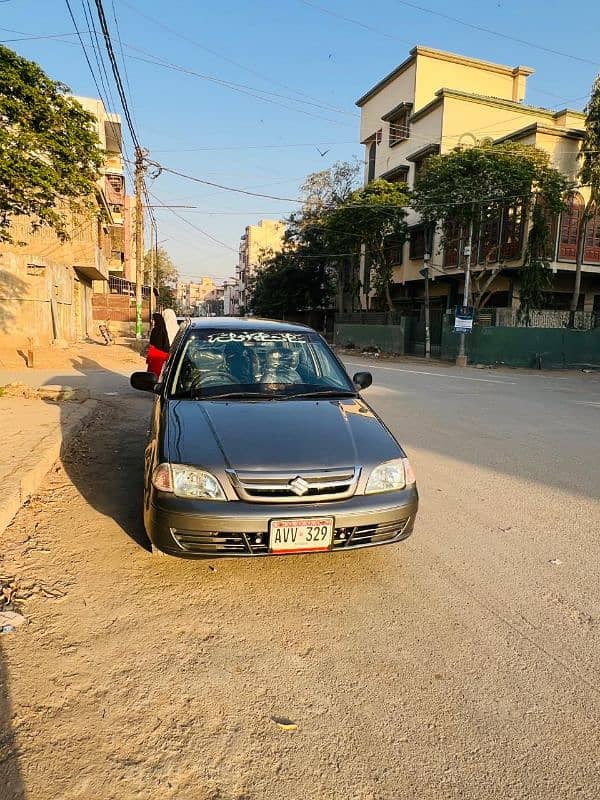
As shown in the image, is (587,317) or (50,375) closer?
(50,375)

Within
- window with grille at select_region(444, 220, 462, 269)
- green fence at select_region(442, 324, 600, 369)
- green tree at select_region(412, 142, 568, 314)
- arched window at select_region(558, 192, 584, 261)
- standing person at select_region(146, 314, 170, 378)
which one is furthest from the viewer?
window with grille at select_region(444, 220, 462, 269)

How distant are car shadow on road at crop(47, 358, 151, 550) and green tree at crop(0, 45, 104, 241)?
345 cm

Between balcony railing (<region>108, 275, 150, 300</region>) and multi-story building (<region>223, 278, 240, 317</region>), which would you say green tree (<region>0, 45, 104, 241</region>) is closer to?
balcony railing (<region>108, 275, 150, 300</region>)

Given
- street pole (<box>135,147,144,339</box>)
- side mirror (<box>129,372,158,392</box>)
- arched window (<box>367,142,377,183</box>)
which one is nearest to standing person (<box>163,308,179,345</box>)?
side mirror (<box>129,372,158,392</box>)

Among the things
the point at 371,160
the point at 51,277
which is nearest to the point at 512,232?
the point at 371,160

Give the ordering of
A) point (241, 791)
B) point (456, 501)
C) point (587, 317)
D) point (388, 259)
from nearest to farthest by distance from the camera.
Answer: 1. point (241, 791)
2. point (456, 501)
3. point (587, 317)
4. point (388, 259)

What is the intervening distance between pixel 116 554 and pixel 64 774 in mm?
1893

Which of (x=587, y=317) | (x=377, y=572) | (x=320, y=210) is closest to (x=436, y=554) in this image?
(x=377, y=572)

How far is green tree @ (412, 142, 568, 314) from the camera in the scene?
23734mm

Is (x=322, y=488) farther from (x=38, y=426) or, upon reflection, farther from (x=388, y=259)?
(x=388, y=259)

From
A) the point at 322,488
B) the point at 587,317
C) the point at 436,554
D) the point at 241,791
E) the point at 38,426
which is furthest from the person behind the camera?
the point at 587,317

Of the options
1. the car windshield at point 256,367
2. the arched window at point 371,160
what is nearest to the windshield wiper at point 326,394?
the car windshield at point 256,367

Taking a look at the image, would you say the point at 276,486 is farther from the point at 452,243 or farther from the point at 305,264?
the point at 305,264

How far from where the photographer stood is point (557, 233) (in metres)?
25.8
